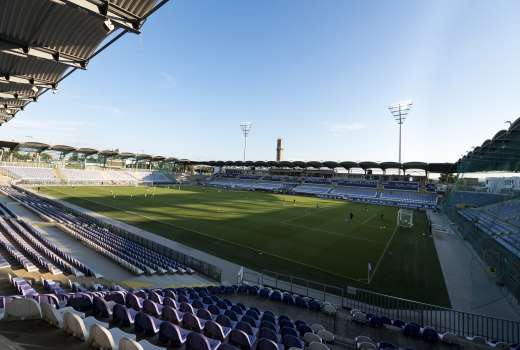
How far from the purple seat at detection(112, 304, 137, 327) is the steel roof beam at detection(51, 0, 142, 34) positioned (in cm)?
693

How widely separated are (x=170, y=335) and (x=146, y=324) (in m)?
0.69

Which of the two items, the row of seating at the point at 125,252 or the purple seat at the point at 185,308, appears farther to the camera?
the row of seating at the point at 125,252

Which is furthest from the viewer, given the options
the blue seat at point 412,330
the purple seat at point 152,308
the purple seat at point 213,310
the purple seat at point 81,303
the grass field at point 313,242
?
the grass field at point 313,242

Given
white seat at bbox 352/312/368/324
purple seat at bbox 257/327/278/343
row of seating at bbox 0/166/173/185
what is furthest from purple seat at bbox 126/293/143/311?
row of seating at bbox 0/166/173/185

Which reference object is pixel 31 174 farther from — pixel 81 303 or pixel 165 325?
pixel 165 325

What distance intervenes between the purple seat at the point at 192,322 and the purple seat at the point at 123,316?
110 cm

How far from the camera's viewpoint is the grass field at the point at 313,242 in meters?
16.1

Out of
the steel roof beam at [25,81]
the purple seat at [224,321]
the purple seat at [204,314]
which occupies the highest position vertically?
the steel roof beam at [25,81]

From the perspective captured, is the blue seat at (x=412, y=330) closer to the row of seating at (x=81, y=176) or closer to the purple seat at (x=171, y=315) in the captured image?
the purple seat at (x=171, y=315)

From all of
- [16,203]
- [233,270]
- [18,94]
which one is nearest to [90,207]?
[16,203]

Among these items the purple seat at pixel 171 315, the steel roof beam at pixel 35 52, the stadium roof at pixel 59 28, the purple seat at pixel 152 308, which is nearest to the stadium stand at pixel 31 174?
the stadium roof at pixel 59 28

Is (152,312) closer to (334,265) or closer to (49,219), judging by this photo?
(334,265)

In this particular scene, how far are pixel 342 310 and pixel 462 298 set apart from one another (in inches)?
279

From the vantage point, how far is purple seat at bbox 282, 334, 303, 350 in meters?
6.19
